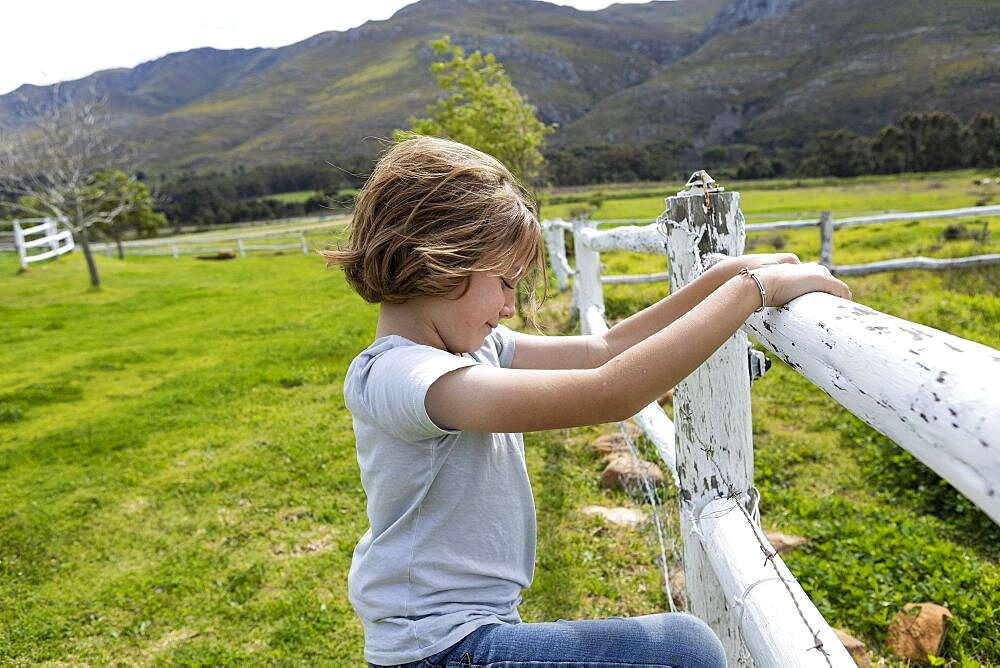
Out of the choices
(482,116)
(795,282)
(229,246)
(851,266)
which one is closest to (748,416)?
(795,282)

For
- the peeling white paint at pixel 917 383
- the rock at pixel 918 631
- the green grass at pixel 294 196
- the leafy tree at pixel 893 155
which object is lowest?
the leafy tree at pixel 893 155

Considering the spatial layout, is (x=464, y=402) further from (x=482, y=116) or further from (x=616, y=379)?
(x=482, y=116)

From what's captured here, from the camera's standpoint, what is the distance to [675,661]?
4.49ft

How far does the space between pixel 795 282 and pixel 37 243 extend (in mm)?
23085

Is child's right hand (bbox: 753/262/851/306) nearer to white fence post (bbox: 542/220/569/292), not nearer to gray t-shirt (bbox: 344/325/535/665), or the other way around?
gray t-shirt (bbox: 344/325/535/665)

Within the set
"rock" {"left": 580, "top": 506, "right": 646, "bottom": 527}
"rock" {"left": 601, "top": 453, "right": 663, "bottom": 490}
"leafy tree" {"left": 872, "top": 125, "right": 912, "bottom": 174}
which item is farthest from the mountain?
"rock" {"left": 580, "top": 506, "right": 646, "bottom": 527}

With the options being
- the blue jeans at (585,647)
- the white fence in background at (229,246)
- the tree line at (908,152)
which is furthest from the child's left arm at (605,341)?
the tree line at (908,152)

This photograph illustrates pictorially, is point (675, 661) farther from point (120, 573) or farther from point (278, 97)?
Answer: point (278, 97)

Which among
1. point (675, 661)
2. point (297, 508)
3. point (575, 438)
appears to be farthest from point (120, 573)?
point (675, 661)

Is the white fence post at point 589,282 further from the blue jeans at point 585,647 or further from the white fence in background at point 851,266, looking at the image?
the blue jeans at point 585,647

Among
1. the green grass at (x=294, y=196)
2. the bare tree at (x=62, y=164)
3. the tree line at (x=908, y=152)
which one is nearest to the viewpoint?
the bare tree at (x=62, y=164)

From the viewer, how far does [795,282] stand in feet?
4.05

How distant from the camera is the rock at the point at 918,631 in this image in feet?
8.40

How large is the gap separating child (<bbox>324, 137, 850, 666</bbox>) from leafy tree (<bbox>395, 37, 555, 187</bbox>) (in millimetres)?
9878
